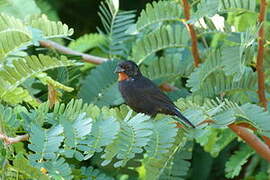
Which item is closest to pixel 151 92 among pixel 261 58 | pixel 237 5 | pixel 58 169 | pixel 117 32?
pixel 117 32

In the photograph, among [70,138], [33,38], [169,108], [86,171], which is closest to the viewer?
[70,138]

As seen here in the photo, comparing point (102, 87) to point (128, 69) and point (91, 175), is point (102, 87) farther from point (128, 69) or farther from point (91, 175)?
point (91, 175)

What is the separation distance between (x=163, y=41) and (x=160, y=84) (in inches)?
9.9

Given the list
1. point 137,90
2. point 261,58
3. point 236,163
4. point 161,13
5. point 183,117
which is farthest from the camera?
point 137,90

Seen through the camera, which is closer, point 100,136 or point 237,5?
point 100,136

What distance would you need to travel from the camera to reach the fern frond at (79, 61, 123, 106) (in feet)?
10.1

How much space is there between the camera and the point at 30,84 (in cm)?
310

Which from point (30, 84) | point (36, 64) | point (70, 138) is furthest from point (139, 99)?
point (70, 138)

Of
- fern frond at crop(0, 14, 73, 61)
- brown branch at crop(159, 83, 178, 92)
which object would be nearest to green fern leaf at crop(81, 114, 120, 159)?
fern frond at crop(0, 14, 73, 61)

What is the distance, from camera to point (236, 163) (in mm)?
3000

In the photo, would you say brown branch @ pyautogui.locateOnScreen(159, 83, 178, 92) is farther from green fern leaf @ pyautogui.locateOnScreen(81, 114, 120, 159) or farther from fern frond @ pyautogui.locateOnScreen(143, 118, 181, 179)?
green fern leaf @ pyautogui.locateOnScreen(81, 114, 120, 159)

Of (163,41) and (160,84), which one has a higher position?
(163,41)

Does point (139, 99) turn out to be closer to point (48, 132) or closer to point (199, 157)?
point (199, 157)

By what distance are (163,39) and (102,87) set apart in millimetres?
370
